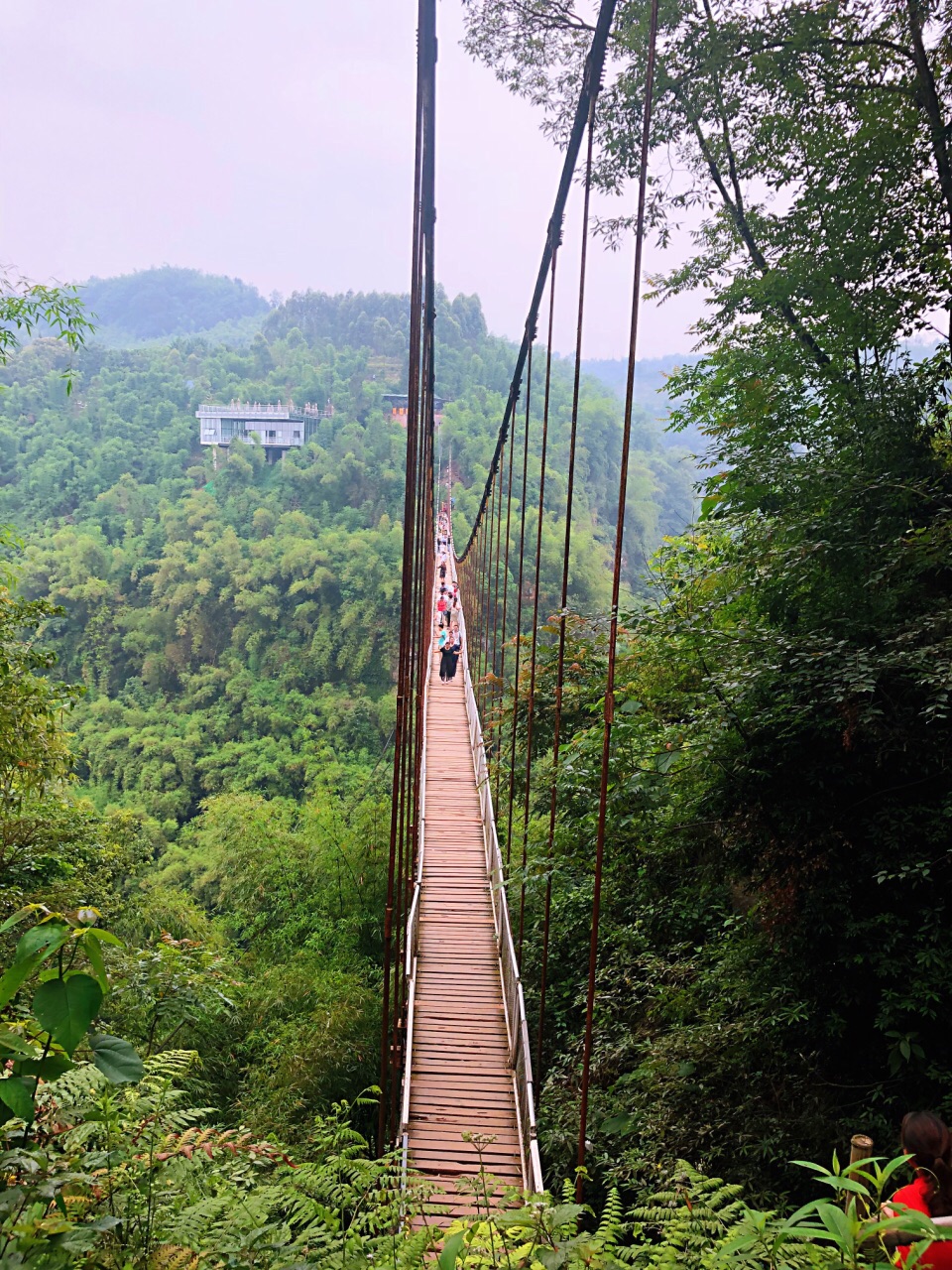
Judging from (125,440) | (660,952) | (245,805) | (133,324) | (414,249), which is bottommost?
(245,805)

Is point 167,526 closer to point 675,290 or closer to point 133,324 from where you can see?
point 675,290

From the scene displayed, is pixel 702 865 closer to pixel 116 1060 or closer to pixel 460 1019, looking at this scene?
pixel 460 1019

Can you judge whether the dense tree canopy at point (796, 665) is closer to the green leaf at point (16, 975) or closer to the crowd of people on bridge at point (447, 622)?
the green leaf at point (16, 975)

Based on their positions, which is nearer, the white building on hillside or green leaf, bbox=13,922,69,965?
green leaf, bbox=13,922,69,965

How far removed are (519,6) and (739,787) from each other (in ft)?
17.3

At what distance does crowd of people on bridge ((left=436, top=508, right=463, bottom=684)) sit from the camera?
11.7 m

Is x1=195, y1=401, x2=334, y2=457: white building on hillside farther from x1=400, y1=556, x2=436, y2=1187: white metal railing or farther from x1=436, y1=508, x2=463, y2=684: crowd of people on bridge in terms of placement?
x1=400, y1=556, x2=436, y2=1187: white metal railing

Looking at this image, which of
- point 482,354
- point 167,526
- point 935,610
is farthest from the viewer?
point 482,354

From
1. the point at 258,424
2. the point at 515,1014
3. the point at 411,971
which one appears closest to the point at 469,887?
the point at 411,971

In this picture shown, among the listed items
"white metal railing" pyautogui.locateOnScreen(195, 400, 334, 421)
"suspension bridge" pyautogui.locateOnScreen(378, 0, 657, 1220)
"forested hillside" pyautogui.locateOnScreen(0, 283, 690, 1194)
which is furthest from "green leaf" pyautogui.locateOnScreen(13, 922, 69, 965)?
"white metal railing" pyautogui.locateOnScreen(195, 400, 334, 421)

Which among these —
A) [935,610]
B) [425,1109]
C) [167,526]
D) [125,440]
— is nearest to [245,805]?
[425,1109]

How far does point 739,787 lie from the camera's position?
9.14 feet

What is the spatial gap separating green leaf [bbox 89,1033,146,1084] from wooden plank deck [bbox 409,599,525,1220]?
3.38 feet

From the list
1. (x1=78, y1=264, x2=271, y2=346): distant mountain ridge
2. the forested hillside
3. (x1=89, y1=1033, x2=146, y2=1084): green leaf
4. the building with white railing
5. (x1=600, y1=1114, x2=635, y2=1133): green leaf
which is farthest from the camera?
(x1=78, y1=264, x2=271, y2=346): distant mountain ridge
